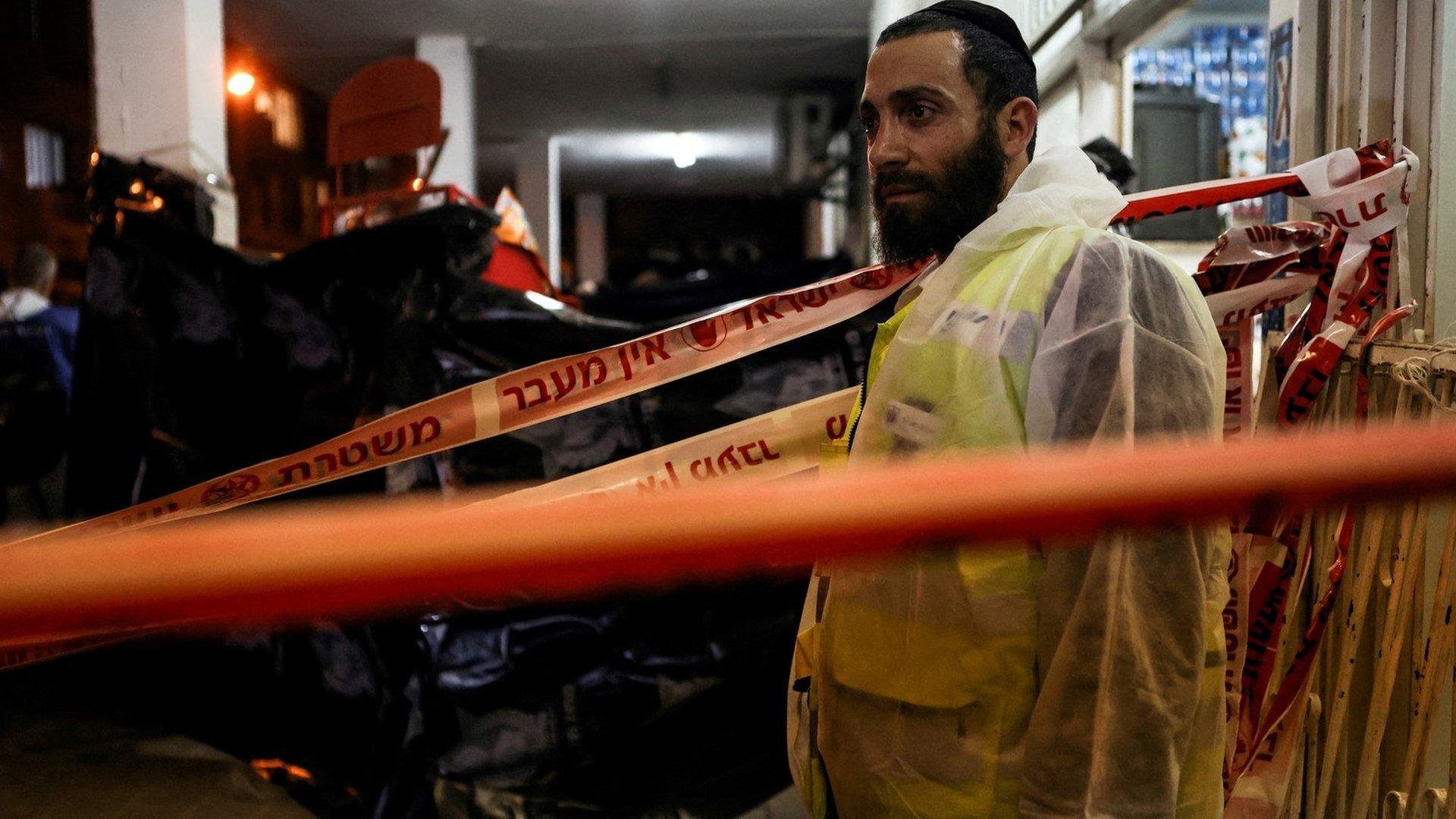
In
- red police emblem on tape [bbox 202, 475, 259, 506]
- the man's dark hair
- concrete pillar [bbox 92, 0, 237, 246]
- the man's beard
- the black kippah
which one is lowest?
red police emblem on tape [bbox 202, 475, 259, 506]

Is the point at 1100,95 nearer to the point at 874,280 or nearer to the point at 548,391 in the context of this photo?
the point at 874,280

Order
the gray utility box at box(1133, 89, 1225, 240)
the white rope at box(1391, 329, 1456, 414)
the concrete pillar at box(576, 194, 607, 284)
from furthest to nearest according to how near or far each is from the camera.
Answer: the concrete pillar at box(576, 194, 607, 284), the gray utility box at box(1133, 89, 1225, 240), the white rope at box(1391, 329, 1456, 414)

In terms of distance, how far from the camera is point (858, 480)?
49 centimetres

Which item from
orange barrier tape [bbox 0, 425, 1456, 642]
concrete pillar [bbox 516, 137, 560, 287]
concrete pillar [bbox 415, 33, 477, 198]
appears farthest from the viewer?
concrete pillar [bbox 516, 137, 560, 287]

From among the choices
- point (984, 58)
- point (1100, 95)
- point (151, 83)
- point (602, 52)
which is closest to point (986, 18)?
point (984, 58)

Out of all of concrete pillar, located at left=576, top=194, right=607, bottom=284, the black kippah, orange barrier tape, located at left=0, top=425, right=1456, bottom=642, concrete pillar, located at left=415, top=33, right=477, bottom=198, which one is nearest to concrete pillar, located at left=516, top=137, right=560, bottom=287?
concrete pillar, located at left=415, top=33, right=477, bottom=198

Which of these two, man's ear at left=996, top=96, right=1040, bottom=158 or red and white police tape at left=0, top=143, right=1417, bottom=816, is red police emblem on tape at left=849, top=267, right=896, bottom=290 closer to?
red and white police tape at left=0, top=143, right=1417, bottom=816

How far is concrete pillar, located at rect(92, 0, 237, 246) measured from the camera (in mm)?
4883

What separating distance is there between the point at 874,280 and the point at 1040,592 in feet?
3.28

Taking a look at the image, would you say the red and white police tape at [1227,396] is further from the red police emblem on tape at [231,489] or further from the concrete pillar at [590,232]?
the concrete pillar at [590,232]

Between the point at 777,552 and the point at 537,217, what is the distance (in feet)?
37.8

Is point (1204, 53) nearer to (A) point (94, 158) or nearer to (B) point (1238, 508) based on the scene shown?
(A) point (94, 158)

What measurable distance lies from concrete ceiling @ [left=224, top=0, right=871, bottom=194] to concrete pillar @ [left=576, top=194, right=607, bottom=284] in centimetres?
479

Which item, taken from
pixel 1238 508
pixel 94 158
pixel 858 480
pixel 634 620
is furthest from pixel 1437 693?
pixel 94 158
